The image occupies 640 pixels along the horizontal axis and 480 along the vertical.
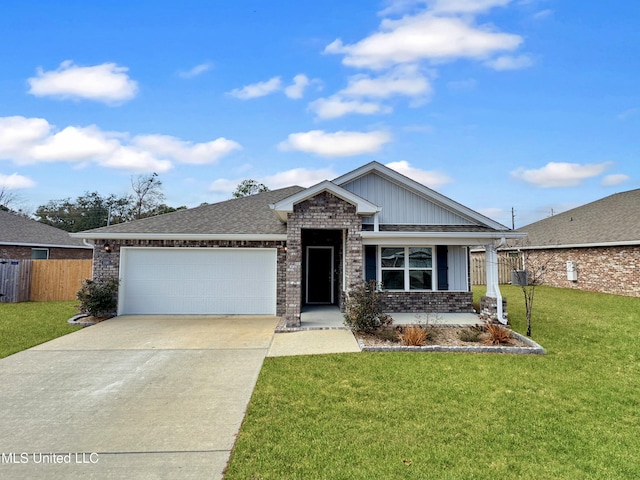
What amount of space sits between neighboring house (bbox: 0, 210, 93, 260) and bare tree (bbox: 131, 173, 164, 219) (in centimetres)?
1681

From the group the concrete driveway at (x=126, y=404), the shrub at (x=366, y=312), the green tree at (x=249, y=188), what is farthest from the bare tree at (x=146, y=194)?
the shrub at (x=366, y=312)

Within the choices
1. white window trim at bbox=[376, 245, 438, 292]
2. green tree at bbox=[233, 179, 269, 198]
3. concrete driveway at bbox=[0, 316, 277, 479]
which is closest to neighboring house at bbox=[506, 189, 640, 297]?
white window trim at bbox=[376, 245, 438, 292]

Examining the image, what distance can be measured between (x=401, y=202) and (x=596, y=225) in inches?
586

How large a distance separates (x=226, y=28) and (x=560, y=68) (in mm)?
11886

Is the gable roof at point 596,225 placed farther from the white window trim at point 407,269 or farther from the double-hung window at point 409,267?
the double-hung window at point 409,267

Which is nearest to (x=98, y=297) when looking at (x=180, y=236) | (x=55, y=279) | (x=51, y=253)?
(x=180, y=236)

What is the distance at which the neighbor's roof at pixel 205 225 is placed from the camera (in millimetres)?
11117

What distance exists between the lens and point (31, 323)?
1022 cm

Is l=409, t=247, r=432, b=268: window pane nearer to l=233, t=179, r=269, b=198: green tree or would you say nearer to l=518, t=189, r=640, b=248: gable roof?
l=518, t=189, r=640, b=248: gable roof

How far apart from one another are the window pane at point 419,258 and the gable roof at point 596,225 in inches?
449

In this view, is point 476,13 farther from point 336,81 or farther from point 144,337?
point 144,337

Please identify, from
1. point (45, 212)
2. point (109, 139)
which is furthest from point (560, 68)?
point (45, 212)

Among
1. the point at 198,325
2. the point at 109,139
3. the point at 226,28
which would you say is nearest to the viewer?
the point at 198,325

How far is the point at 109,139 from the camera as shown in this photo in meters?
18.3
